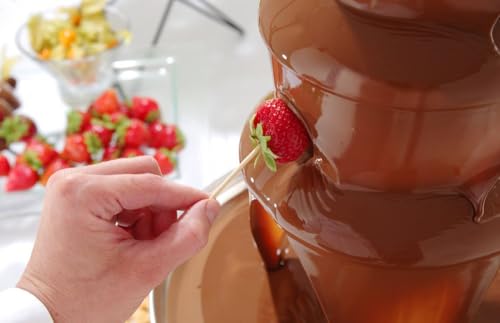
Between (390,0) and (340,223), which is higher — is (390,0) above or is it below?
Result: above

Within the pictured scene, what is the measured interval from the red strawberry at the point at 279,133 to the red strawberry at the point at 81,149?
96cm

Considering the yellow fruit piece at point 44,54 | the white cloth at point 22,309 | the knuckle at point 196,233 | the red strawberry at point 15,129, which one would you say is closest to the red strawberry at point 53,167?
the red strawberry at point 15,129

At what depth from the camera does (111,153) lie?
1513 millimetres

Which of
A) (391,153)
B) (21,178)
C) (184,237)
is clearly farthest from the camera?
(21,178)

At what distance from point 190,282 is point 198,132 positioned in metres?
0.82

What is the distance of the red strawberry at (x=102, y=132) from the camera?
1.51 meters

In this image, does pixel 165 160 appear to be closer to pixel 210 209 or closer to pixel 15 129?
pixel 15 129

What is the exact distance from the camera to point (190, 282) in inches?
32.4

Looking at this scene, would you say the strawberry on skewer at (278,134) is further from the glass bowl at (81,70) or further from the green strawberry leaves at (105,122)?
the glass bowl at (81,70)

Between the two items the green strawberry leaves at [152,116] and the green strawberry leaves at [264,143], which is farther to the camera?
the green strawberry leaves at [152,116]

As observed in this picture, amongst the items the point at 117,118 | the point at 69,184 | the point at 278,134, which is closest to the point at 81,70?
the point at 117,118

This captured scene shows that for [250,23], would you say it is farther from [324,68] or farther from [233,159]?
[324,68]

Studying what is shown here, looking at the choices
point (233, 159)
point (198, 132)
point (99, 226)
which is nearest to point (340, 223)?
point (99, 226)

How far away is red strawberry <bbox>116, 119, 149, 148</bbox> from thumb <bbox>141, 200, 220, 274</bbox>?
897 mm
